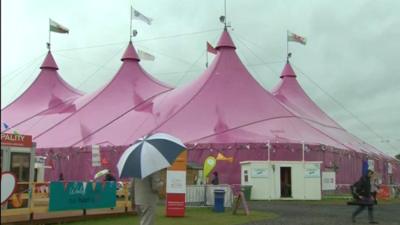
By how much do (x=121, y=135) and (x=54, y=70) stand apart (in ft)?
43.4

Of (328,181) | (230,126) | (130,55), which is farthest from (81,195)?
(130,55)

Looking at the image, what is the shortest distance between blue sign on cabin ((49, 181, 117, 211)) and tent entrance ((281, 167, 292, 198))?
12.1 m

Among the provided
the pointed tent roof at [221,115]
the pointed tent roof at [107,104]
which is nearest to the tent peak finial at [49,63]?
the pointed tent roof at [107,104]

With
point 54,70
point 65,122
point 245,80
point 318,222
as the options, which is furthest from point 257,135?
point 54,70

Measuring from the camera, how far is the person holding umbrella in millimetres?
8359

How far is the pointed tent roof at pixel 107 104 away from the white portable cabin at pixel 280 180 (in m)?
9.73

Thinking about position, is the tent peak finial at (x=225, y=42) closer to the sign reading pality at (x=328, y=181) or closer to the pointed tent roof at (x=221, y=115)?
the pointed tent roof at (x=221, y=115)

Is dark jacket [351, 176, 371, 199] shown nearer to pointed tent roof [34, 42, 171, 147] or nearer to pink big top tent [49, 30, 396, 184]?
pink big top tent [49, 30, 396, 184]

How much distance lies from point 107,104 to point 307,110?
1337 cm

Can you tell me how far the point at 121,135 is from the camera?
31.4 metres

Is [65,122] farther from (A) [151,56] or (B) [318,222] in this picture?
(B) [318,222]

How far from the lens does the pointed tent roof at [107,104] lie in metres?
32.9

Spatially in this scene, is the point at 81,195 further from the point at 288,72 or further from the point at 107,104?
the point at 288,72

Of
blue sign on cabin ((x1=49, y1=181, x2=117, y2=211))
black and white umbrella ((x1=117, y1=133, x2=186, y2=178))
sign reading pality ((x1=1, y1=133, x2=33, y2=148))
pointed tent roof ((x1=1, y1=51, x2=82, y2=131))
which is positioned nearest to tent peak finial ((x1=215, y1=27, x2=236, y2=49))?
pointed tent roof ((x1=1, y1=51, x2=82, y2=131))
